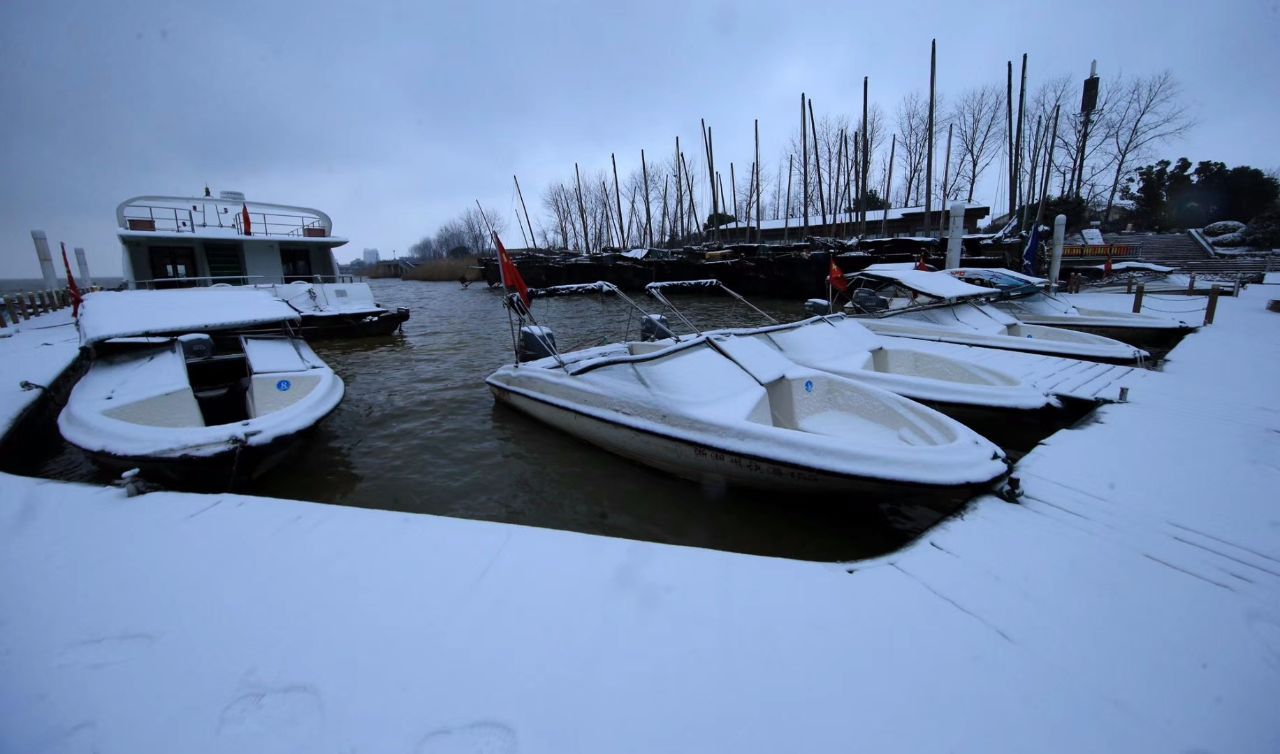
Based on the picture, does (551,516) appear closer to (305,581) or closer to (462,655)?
(305,581)

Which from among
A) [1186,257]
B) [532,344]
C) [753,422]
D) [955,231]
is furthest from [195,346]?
[1186,257]

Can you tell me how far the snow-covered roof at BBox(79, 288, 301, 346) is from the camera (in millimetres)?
5824

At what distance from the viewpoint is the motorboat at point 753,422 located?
138 inches

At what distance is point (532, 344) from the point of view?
7508mm

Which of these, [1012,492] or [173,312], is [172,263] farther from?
[1012,492]

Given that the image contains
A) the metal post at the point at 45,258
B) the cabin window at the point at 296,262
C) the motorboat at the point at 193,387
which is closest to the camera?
the motorboat at the point at 193,387

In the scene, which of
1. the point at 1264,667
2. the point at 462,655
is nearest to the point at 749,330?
the point at 1264,667

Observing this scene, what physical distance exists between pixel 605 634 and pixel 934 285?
1001 cm

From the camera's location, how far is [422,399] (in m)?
8.31

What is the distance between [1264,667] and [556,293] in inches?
265

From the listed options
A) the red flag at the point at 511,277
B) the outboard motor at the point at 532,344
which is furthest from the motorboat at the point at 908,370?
the red flag at the point at 511,277

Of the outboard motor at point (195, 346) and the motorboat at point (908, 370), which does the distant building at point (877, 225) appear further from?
the outboard motor at point (195, 346)

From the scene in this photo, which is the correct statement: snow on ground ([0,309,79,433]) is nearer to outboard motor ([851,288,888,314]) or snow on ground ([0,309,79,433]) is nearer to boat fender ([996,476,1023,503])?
boat fender ([996,476,1023,503])

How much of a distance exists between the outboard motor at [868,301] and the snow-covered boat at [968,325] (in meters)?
0.50
